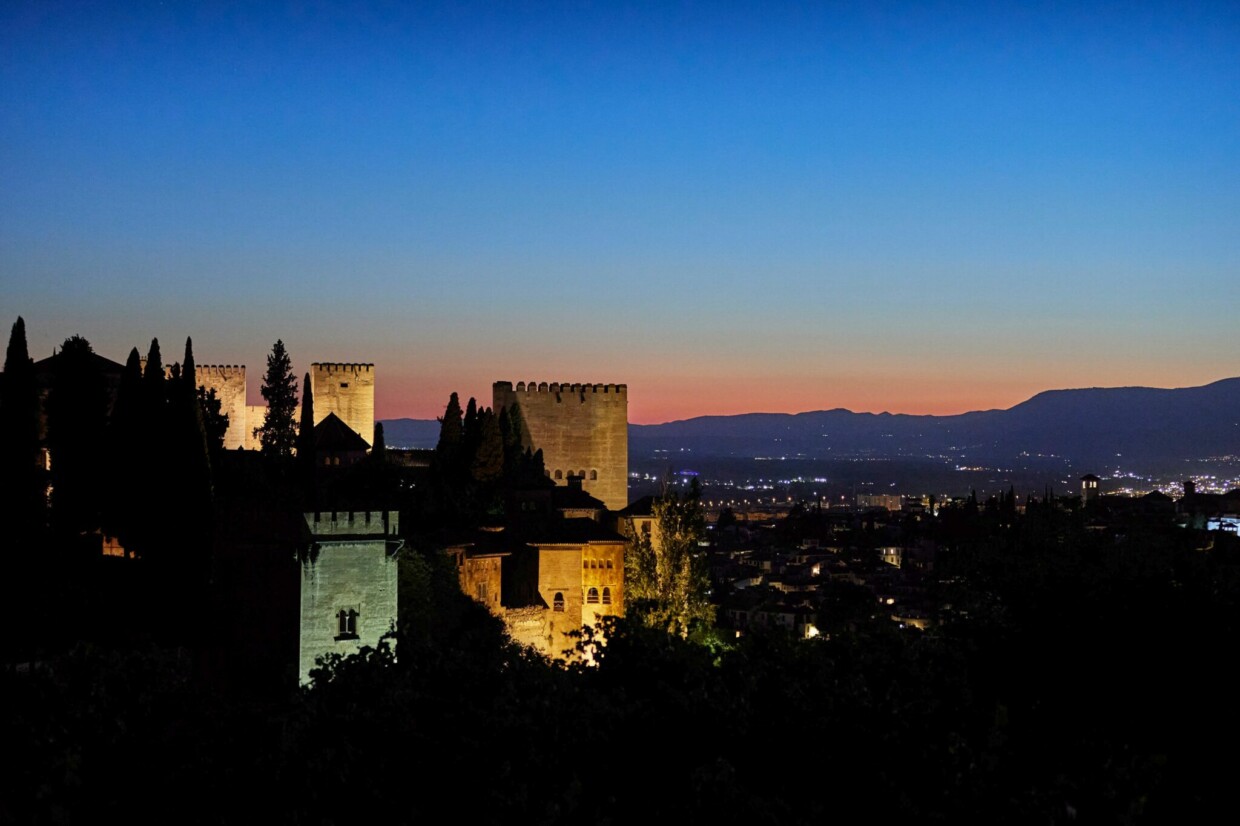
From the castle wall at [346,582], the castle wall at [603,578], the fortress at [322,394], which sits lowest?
the castle wall at [603,578]

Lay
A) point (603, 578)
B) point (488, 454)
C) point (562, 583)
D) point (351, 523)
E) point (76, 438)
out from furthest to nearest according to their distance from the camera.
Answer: point (488, 454) < point (603, 578) < point (562, 583) < point (76, 438) < point (351, 523)

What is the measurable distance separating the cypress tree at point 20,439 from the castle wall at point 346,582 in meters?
9.34

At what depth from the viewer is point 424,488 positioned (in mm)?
53844

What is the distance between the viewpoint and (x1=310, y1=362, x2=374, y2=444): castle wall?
68.8m

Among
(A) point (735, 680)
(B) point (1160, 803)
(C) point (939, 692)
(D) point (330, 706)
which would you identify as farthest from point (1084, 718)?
(D) point (330, 706)

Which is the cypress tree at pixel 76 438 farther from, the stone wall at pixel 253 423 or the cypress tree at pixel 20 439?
the stone wall at pixel 253 423

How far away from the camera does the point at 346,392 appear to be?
69312 millimetres

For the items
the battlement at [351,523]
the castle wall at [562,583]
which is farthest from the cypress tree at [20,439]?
the castle wall at [562,583]

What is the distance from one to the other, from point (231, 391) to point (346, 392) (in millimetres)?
5988

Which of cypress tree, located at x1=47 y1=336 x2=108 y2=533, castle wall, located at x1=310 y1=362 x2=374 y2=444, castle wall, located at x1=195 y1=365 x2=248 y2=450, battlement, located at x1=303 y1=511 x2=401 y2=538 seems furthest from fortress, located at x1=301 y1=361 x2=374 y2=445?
battlement, located at x1=303 y1=511 x2=401 y2=538

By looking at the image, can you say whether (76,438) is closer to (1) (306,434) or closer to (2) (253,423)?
(1) (306,434)

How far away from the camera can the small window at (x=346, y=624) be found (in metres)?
31.5

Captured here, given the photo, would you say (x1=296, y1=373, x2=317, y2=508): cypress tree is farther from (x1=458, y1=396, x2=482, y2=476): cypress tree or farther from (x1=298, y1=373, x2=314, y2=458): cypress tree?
(x1=458, y1=396, x2=482, y2=476): cypress tree

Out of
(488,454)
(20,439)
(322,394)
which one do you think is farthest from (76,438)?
(322,394)
